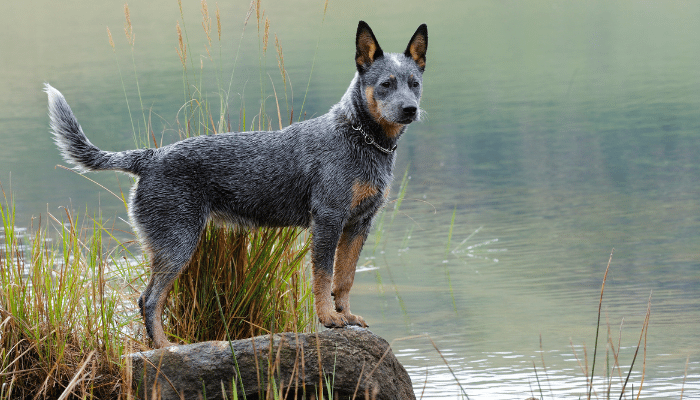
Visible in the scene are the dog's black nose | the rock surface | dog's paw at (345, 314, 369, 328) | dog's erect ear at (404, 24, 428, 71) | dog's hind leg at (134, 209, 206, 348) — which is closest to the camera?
the rock surface

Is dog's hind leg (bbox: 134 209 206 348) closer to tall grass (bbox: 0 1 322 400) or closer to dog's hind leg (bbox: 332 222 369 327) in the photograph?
tall grass (bbox: 0 1 322 400)

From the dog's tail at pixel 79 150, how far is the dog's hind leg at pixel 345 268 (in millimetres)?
1227

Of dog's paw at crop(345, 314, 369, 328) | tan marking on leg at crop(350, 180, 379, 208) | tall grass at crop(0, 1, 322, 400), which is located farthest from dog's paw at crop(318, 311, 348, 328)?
tan marking on leg at crop(350, 180, 379, 208)

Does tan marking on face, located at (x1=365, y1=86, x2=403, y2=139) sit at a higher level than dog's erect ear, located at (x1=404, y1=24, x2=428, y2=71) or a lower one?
lower

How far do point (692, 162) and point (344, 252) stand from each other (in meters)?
11.9

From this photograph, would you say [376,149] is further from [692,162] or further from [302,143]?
[692,162]

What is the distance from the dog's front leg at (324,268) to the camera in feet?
15.1

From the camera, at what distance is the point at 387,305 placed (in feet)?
26.6

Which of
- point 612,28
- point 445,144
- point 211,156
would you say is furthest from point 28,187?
point 612,28

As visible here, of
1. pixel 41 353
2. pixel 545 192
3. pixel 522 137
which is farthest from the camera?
pixel 522 137

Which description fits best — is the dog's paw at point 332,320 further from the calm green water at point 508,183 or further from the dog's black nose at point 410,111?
the dog's black nose at point 410,111

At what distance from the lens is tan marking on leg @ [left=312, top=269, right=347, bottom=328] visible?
182 inches

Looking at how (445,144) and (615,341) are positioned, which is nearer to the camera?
(615,341)

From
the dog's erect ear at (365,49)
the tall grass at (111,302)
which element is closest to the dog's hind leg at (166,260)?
the tall grass at (111,302)
